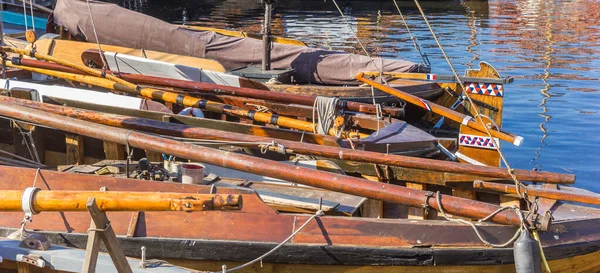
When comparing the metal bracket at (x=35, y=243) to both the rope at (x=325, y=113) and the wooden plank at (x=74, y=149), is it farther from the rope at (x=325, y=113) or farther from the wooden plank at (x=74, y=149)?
the rope at (x=325, y=113)

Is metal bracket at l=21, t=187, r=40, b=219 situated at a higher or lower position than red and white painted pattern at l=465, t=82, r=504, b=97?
higher

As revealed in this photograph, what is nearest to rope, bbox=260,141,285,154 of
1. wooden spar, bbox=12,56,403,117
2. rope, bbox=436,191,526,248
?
rope, bbox=436,191,526,248

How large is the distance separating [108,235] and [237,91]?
19.0 feet

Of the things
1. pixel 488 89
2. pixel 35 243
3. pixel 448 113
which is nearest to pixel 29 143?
pixel 35 243

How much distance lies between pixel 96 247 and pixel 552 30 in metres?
34.1

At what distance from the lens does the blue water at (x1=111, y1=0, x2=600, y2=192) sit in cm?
1573

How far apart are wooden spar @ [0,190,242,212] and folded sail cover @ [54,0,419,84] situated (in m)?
9.49

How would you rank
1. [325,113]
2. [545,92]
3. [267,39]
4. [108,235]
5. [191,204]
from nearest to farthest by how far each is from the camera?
[191,204]
[108,235]
[325,113]
[267,39]
[545,92]

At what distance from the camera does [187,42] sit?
14.1 metres

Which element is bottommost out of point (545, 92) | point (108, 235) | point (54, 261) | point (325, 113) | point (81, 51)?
point (545, 92)

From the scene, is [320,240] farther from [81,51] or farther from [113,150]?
[81,51]

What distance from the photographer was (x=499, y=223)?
590 cm

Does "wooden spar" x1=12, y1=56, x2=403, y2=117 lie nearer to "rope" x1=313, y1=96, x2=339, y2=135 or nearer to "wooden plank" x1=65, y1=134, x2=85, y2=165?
"rope" x1=313, y1=96, x2=339, y2=135

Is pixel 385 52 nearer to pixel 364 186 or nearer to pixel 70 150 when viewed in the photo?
pixel 70 150
